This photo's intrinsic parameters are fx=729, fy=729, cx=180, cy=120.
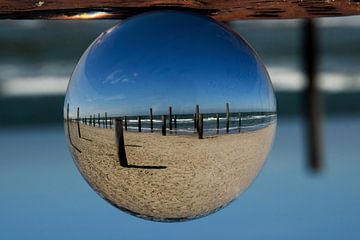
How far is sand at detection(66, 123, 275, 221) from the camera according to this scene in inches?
38.3

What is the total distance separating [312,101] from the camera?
4.83 meters

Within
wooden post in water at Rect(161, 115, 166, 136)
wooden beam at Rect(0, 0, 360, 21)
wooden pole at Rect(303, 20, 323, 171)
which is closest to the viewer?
wooden post in water at Rect(161, 115, 166, 136)

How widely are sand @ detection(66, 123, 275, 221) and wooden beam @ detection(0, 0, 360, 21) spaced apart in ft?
0.59

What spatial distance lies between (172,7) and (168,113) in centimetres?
20

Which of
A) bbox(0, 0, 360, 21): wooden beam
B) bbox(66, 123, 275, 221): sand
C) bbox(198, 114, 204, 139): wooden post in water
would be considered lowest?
bbox(66, 123, 275, 221): sand

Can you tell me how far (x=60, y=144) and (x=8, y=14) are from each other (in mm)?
3341

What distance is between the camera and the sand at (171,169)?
973 millimetres

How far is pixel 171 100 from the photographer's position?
0.94m

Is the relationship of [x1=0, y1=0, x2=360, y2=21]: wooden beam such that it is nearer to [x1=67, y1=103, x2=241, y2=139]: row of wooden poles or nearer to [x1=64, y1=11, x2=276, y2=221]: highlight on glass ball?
[x1=64, y1=11, x2=276, y2=221]: highlight on glass ball

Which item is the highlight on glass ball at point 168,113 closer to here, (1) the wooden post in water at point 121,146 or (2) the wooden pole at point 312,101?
(1) the wooden post in water at point 121,146

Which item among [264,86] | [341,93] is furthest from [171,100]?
[341,93]

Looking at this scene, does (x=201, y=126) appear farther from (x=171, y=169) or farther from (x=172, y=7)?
(x=172, y=7)

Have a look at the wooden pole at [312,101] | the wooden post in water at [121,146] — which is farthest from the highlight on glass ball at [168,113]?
the wooden pole at [312,101]

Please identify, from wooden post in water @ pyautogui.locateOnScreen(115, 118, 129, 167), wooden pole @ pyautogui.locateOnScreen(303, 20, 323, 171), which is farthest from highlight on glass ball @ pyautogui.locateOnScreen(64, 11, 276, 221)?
wooden pole @ pyautogui.locateOnScreen(303, 20, 323, 171)
